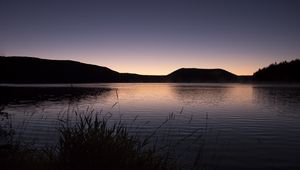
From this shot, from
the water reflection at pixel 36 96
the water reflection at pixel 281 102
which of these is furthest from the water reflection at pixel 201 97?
the water reflection at pixel 36 96

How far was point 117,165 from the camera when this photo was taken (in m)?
6.82

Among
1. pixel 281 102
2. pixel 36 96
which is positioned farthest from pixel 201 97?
pixel 36 96

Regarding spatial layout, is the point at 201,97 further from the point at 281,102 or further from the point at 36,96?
the point at 36,96

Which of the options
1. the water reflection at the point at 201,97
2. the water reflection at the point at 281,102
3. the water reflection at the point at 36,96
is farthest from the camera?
the water reflection at the point at 201,97

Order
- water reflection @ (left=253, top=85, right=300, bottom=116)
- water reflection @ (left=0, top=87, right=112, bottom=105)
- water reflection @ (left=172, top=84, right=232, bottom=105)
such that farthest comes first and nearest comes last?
water reflection @ (left=172, top=84, right=232, bottom=105), water reflection @ (left=0, top=87, right=112, bottom=105), water reflection @ (left=253, top=85, right=300, bottom=116)

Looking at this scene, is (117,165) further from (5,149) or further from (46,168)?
(5,149)

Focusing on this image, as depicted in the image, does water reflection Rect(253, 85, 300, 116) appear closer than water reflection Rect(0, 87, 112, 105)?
Yes

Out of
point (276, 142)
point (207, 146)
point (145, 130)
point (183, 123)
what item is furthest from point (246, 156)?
point (183, 123)

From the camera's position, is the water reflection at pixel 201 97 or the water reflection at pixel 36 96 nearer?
the water reflection at pixel 36 96

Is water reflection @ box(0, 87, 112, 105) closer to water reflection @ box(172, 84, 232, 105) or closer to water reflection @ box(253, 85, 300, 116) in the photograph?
water reflection @ box(172, 84, 232, 105)

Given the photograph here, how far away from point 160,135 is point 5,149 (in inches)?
611

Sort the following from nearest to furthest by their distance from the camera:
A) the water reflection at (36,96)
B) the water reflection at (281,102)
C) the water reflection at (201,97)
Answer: the water reflection at (281,102) → the water reflection at (36,96) → the water reflection at (201,97)

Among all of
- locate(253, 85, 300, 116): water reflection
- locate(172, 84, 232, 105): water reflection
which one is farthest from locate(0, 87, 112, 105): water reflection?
locate(253, 85, 300, 116): water reflection

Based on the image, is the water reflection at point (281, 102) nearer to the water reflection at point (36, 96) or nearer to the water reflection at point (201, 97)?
the water reflection at point (201, 97)
